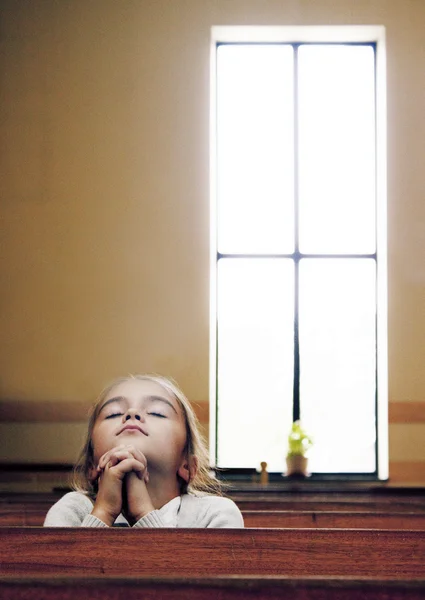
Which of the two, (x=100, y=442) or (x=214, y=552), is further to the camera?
(x=100, y=442)

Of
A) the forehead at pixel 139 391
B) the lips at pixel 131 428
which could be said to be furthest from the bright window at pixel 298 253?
the lips at pixel 131 428

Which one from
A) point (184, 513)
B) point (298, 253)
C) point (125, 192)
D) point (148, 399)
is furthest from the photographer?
point (298, 253)

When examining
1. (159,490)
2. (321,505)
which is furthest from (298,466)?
(159,490)

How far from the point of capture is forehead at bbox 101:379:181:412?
1539mm

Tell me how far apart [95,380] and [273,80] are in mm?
2480

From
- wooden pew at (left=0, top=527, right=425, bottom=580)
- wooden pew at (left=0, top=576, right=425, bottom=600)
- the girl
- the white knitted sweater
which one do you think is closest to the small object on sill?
the girl

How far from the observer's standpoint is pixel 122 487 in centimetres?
137

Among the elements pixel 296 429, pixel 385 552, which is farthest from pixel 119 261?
pixel 385 552

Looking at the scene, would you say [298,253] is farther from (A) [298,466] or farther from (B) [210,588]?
(B) [210,588]

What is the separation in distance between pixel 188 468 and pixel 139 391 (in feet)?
0.57

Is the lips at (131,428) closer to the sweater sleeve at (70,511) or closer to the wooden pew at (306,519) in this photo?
the sweater sleeve at (70,511)

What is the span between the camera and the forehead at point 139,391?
154 cm

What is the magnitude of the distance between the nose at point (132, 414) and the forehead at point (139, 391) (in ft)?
0.13

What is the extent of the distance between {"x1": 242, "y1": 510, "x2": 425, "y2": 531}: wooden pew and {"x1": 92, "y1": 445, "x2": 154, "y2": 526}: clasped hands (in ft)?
5.61
